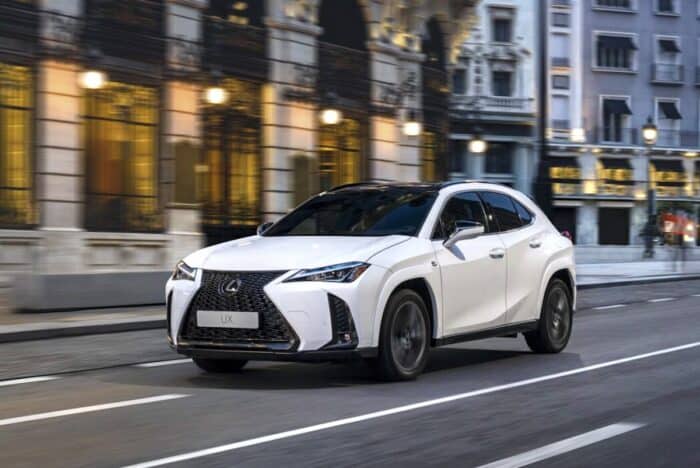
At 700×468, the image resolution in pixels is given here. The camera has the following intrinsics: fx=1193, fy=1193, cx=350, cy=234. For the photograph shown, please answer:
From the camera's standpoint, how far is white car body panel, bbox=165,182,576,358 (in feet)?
26.1

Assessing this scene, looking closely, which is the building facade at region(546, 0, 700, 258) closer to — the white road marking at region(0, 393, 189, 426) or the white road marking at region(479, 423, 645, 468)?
the white road marking at region(0, 393, 189, 426)

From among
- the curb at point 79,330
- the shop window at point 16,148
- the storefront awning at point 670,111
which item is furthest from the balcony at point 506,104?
the curb at point 79,330

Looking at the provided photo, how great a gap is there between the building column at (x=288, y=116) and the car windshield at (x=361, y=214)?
14292 millimetres

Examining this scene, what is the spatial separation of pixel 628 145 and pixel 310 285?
189 ft

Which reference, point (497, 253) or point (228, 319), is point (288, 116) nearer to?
point (497, 253)

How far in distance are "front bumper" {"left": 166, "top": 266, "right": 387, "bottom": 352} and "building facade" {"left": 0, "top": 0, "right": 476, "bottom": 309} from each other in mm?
8185

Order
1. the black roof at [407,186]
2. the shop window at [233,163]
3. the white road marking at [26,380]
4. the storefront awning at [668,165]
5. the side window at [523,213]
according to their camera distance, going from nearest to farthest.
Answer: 1. the white road marking at [26,380]
2. the black roof at [407,186]
3. the side window at [523,213]
4. the shop window at [233,163]
5. the storefront awning at [668,165]

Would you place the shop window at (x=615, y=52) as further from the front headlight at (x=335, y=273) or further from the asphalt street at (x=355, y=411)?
the front headlight at (x=335, y=273)

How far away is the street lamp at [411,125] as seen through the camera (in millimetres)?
27828

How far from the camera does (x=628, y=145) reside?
63188 millimetres

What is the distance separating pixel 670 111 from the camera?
64.4 m

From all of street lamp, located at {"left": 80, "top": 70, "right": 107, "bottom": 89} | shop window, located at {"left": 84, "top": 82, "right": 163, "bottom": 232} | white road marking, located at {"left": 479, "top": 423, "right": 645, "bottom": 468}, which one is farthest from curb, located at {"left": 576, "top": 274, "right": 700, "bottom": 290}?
white road marking, located at {"left": 479, "top": 423, "right": 645, "bottom": 468}

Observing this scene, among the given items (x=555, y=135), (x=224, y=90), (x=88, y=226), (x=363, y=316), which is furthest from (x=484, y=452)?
(x=555, y=135)

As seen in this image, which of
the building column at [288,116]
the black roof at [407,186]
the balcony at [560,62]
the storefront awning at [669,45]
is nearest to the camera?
the black roof at [407,186]
